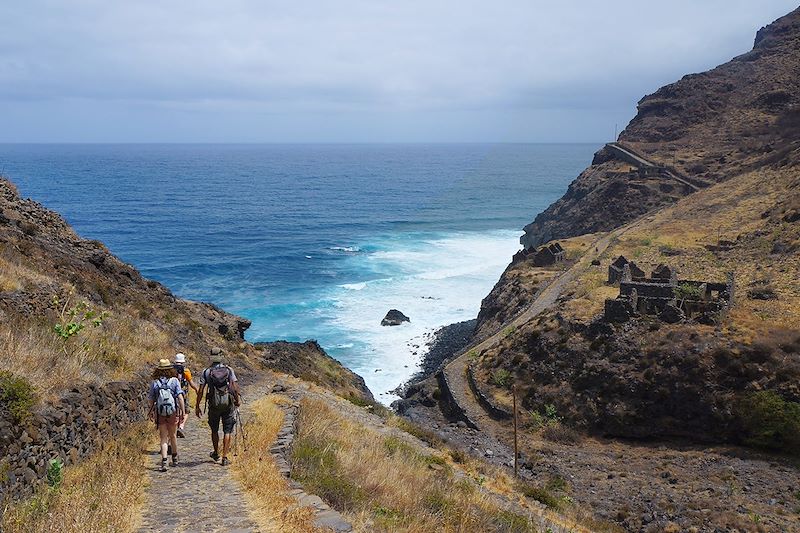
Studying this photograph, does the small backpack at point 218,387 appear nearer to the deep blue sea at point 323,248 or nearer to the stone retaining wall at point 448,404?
the stone retaining wall at point 448,404

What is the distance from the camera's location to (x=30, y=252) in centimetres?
2055

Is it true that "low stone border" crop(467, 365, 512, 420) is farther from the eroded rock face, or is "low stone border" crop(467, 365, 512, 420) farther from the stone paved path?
the stone paved path

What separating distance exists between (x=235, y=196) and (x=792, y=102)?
354ft

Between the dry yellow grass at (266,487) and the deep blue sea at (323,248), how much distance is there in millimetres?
27189

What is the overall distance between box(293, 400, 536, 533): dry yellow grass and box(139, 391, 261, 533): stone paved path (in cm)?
136

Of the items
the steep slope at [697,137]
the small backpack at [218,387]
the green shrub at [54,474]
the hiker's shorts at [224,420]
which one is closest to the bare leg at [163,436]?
the hiker's shorts at [224,420]

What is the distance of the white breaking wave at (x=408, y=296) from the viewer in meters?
45.3

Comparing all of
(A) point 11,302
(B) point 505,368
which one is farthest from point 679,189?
(A) point 11,302

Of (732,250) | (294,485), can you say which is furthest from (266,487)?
(732,250)

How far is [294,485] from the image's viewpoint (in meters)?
9.73

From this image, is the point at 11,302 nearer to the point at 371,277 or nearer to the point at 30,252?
the point at 30,252

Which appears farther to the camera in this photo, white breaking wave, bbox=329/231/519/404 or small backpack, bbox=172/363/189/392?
white breaking wave, bbox=329/231/519/404

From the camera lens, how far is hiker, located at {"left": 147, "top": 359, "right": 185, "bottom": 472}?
988 cm

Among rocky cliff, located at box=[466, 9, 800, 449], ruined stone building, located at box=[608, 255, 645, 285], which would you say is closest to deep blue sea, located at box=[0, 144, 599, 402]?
rocky cliff, located at box=[466, 9, 800, 449]
